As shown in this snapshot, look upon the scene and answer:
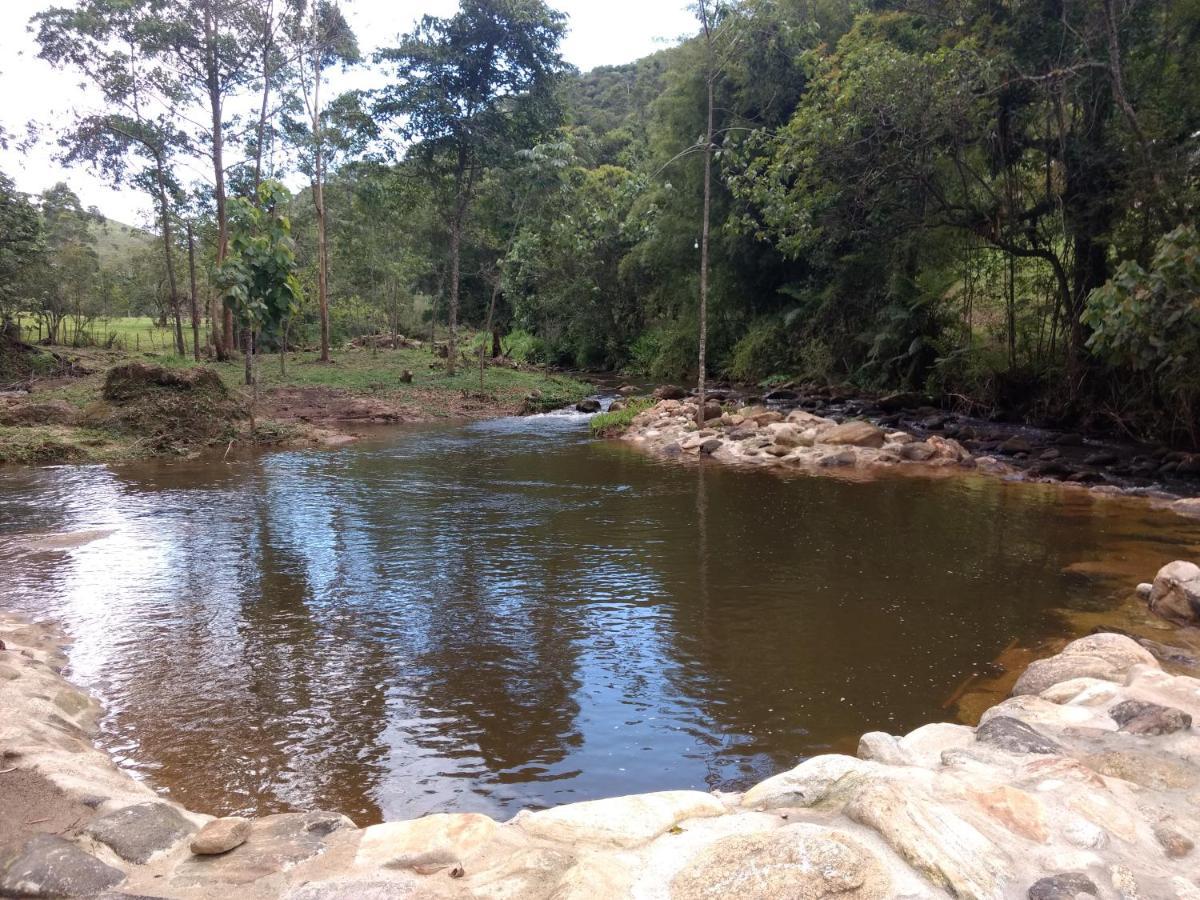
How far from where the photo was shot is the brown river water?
4.22 metres

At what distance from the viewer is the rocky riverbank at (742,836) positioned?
8.55ft

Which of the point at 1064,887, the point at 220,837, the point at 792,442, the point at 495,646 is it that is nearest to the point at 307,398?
the point at 792,442

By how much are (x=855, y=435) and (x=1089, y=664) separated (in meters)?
9.66

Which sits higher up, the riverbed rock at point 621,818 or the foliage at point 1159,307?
the foliage at point 1159,307

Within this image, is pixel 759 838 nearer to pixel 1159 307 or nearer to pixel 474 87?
pixel 1159 307

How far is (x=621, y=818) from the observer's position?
10.5 ft

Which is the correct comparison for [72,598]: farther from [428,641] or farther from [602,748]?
[602,748]

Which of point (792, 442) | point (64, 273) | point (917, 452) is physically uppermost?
point (64, 273)

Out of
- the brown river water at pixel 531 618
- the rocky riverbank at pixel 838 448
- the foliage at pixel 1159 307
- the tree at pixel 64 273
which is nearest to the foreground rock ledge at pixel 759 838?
the brown river water at pixel 531 618

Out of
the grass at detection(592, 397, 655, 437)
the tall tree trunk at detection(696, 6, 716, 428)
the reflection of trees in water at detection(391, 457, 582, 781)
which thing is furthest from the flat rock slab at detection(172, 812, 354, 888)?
the grass at detection(592, 397, 655, 437)

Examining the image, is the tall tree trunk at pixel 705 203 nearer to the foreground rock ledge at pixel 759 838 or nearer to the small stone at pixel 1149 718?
the small stone at pixel 1149 718

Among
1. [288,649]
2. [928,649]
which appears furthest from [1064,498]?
[288,649]

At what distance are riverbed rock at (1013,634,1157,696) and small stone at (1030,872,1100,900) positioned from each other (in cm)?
220

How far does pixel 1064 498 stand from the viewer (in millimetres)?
10516
